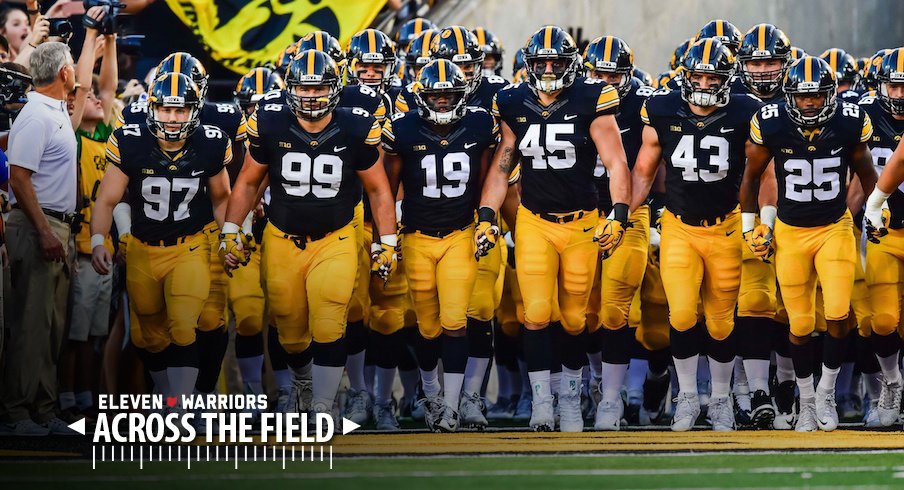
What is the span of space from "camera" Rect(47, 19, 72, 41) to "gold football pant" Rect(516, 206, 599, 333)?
10.0 feet

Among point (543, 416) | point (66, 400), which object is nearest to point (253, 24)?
point (66, 400)

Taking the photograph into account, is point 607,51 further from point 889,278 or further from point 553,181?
point 889,278

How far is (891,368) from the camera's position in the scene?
342 inches

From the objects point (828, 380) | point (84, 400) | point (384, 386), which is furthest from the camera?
point (84, 400)

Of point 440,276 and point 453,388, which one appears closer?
point 453,388

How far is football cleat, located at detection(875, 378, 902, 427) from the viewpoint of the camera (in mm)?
8641

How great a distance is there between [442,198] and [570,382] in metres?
1.23

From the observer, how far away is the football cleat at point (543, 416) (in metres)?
8.23

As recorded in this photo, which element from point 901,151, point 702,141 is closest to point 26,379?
point 702,141

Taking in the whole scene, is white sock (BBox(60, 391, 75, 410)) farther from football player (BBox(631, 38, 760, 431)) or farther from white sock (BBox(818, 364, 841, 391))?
white sock (BBox(818, 364, 841, 391))

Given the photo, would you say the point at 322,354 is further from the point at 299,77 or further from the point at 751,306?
the point at 751,306

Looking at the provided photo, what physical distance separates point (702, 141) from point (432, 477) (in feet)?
10.2

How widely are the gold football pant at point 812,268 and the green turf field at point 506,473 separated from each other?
5.04 feet

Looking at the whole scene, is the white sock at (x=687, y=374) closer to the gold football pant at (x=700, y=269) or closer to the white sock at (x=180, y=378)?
the gold football pant at (x=700, y=269)
